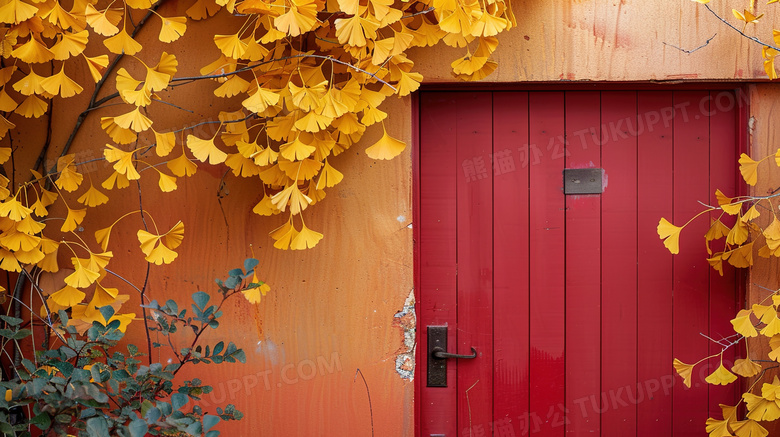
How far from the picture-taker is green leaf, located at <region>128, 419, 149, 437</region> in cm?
127

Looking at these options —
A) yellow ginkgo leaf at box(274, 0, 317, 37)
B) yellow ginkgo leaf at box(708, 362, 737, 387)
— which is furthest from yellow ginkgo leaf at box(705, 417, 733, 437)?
yellow ginkgo leaf at box(274, 0, 317, 37)

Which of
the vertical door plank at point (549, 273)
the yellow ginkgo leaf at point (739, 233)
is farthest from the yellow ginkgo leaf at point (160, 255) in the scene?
the yellow ginkgo leaf at point (739, 233)

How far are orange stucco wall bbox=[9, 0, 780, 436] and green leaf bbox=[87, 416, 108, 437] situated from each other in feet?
2.08

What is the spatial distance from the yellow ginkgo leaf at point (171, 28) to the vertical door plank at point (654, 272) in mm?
1546

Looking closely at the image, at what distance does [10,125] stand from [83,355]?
0.75 m

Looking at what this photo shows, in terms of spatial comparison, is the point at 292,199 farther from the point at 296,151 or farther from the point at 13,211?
the point at 13,211

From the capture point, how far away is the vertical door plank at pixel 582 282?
2010 mm

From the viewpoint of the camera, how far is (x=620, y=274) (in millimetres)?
2008

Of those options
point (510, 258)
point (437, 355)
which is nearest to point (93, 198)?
point (437, 355)

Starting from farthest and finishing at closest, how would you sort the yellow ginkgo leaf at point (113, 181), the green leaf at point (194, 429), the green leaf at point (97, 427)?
the yellow ginkgo leaf at point (113, 181), the green leaf at point (194, 429), the green leaf at point (97, 427)

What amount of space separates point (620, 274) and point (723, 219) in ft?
1.33

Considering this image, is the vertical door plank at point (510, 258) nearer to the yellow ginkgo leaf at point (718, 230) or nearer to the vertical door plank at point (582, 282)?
the vertical door plank at point (582, 282)

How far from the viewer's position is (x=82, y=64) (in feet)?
6.32

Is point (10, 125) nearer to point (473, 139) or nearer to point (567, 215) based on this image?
point (473, 139)
